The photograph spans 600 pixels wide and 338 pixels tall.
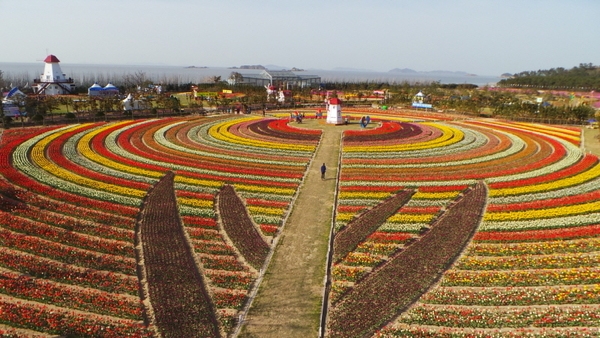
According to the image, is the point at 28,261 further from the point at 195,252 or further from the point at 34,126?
the point at 34,126

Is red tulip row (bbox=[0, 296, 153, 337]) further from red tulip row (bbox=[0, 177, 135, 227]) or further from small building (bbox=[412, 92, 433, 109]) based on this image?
small building (bbox=[412, 92, 433, 109])

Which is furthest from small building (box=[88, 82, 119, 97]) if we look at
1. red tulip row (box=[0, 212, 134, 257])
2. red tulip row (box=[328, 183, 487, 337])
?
red tulip row (box=[328, 183, 487, 337])

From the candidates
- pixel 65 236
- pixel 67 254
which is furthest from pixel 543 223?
pixel 65 236

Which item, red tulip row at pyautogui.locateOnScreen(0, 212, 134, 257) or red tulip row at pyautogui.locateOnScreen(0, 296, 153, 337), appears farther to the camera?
red tulip row at pyautogui.locateOnScreen(0, 212, 134, 257)

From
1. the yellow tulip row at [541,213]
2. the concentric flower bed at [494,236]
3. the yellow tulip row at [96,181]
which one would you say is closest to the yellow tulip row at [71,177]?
the yellow tulip row at [96,181]

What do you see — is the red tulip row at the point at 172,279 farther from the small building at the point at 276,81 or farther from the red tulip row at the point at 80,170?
the small building at the point at 276,81

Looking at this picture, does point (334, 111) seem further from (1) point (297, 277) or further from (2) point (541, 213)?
(1) point (297, 277)
